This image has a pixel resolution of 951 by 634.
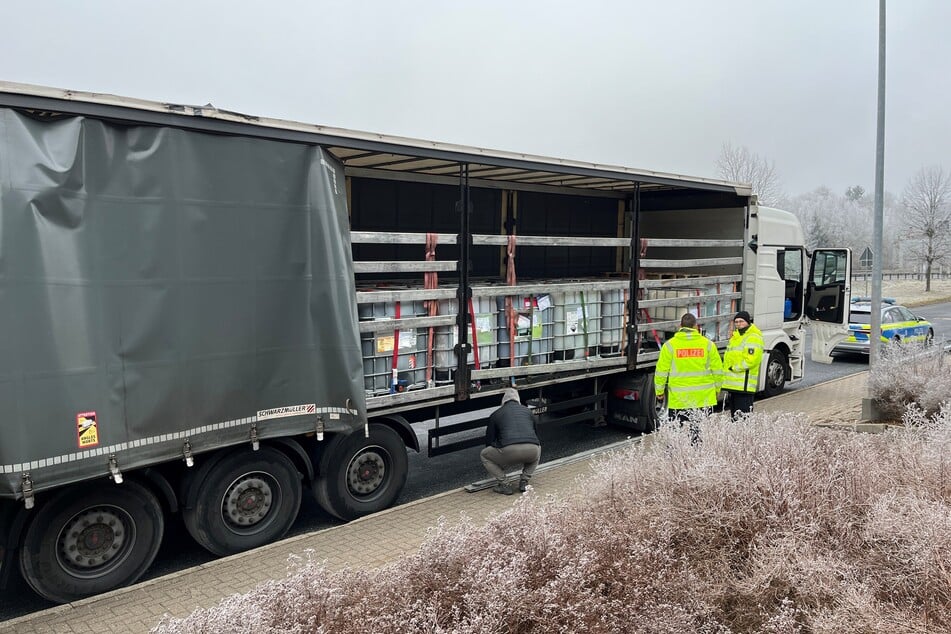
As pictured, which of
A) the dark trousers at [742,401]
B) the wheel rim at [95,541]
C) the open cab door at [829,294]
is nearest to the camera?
the wheel rim at [95,541]

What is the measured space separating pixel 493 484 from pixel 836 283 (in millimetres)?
8256

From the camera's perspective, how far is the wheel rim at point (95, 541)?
15.3 feet

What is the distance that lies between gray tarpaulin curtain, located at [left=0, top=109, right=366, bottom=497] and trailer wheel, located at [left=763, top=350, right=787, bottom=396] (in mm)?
8212

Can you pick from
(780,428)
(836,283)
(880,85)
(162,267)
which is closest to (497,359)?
(780,428)

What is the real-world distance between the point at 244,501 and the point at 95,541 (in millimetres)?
1080

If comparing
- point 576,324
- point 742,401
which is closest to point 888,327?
point 742,401

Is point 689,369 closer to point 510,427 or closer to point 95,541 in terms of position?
point 510,427

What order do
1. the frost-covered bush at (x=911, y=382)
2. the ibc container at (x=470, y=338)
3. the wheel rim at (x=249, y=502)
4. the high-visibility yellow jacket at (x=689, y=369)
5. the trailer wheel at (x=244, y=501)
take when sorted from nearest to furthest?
the trailer wheel at (x=244, y=501), the wheel rim at (x=249, y=502), the ibc container at (x=470, y=338), the high-visibility yellow jacket at (x=689, y=369), the frost-covered bush at (x=911, y=382)

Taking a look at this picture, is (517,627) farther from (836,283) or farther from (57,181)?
(836,283)

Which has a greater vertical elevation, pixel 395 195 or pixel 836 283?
pixel 395 195

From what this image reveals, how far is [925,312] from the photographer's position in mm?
33875

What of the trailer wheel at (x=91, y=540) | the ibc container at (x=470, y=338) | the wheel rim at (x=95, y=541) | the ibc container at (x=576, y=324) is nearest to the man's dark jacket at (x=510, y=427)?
the ibc container at (x=470, y=338)

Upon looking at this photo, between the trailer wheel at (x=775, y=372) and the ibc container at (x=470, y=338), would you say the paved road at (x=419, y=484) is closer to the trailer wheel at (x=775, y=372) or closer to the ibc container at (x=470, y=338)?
the trailer wheel at (x=775, y=372)

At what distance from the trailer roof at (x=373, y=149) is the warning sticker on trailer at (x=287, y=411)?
211 centimetres
